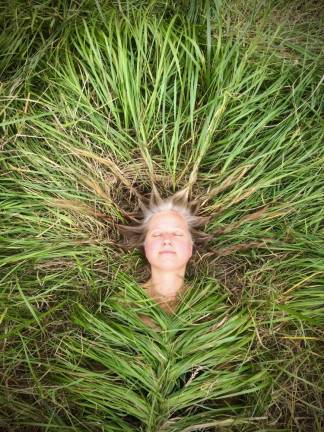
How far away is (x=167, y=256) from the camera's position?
223 centimetres

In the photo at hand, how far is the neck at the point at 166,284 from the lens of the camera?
7.49ft

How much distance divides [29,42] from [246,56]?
3.45 ft

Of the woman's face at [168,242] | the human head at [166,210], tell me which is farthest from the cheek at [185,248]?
the human head at [166,210]

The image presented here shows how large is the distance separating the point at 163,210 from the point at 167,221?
105mm

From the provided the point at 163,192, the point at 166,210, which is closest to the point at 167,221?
the point at 166,210

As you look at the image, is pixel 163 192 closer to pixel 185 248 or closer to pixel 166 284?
pixel 185 248

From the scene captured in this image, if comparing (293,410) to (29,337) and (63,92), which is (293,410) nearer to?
(29,337)

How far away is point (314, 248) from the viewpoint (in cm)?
236

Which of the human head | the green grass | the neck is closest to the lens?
the green grass

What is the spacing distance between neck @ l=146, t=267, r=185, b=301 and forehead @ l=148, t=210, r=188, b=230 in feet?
0.64

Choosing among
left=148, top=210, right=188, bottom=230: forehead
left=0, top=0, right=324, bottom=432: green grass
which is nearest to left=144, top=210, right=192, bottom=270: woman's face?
left=148, top=210, right=188, bottom=230: forehead

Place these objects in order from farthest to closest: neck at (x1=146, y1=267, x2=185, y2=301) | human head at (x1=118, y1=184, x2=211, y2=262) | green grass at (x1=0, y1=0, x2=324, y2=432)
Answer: human head at (x1=118, y1=184, x2=211, y2=262)
neck at (x1=146, y1=267, x2=185, y2=301)
green grass at (x1=0, y1=0, x2=324, y2=432)

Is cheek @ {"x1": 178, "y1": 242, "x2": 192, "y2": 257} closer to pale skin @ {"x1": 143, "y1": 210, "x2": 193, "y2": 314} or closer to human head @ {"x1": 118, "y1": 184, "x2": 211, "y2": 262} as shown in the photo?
pale skin @ {"x1": 143, "y1": 210, "x2": 193, "y2": 314}

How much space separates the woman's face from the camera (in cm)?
223
